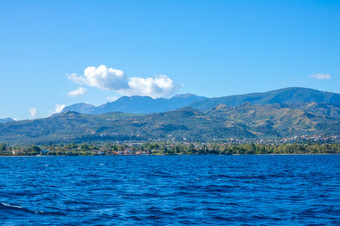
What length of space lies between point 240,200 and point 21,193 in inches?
1105

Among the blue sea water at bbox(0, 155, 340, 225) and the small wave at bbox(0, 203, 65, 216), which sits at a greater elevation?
the small wave at bbox(0, 203, 65, 216)

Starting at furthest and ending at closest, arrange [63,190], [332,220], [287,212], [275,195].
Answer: [63,190], [275,195], [287,212], [332,220]

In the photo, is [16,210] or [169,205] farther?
[169,205]

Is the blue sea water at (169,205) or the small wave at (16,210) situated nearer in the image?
the blue sea water at (169,205)

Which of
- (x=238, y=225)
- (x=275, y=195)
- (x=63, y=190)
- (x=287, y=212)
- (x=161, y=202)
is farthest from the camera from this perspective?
(x=63, y=190)

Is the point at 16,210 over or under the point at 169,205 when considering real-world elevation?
over

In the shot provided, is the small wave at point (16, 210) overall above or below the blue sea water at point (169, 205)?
above

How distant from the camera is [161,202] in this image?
45594 millimetres

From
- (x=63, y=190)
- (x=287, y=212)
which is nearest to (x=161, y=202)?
(x=287, y=212)

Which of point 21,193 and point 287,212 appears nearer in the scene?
point 287,212

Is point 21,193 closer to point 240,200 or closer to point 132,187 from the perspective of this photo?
point 132,187

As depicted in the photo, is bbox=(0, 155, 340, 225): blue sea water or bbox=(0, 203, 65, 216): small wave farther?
bbox=(0, 203, 65, 216): small wave

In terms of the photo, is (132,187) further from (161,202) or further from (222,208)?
(222,208)

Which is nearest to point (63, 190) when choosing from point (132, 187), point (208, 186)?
point (132, 187)
